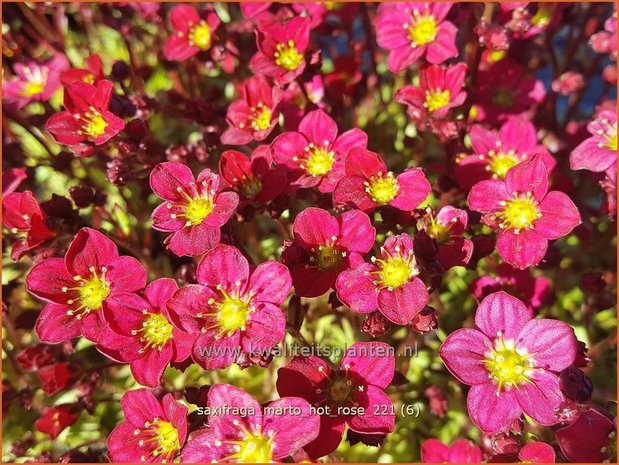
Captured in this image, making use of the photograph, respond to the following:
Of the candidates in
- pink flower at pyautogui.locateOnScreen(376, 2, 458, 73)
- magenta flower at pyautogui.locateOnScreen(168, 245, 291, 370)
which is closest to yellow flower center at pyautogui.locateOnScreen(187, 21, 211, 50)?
pink flower at pyautogui.locateOnScreen(376, 2, 458, 73)

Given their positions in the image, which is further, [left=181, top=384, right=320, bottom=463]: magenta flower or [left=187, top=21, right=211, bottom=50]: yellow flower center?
[left=187, top=21, right=211, bottom=50]: yellow flower center

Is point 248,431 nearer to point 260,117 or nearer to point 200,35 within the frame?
point 260,117

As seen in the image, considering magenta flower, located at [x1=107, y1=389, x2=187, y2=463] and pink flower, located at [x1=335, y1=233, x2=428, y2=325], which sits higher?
pink flower, located at [x1=335, y1=233, x2=428, y2=325]

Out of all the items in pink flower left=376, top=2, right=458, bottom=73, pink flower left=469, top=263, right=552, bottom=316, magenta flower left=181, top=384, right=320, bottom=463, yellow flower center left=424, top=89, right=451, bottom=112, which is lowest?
pink flower left=469, top=263, right=552, bottom=316

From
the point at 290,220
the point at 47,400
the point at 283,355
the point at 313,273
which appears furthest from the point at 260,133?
the point at 47,400

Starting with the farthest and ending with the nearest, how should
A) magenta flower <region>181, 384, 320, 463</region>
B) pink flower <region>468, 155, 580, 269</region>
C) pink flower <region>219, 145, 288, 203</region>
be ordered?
pink flower <region>219, 145, 288, 203</region>, pink flower <region>468, 155, 580, 269</region>, magenta flower <region>181, 384, 320, 463</region>

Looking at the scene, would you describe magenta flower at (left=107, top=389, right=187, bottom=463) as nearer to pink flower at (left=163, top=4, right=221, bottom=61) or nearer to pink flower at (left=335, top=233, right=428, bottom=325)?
pink flower at (left=335, top=233, right=428, bottom=325)

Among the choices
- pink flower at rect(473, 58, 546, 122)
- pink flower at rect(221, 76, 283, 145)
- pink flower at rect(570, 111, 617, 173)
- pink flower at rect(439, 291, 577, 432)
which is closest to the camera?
pink flower at rect(439, 291, 577, 432)
